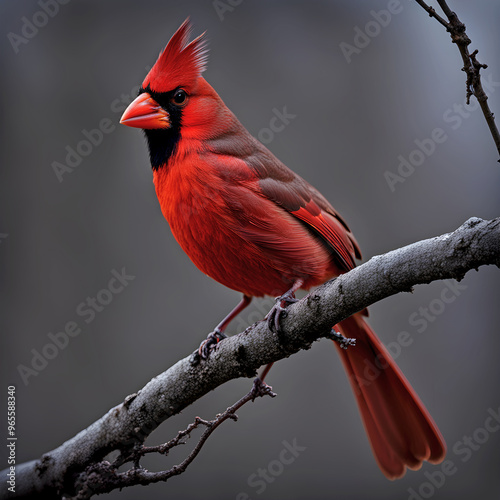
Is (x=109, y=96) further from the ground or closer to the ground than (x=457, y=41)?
further from the ground

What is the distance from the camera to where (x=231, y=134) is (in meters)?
1.83

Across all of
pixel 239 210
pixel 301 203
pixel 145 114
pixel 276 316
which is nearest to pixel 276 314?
pixel 276 316

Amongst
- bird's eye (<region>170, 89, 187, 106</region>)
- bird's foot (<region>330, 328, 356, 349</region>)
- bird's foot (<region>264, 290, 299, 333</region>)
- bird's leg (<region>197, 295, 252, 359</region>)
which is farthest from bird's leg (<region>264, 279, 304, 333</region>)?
bird's eye (<region>170, 89, 187, 106</region>)

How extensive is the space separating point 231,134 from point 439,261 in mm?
969

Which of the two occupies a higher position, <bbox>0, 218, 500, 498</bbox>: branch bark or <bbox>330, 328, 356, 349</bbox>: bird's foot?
<bbox>0, 218, 500, 498</bbox>: branch bark

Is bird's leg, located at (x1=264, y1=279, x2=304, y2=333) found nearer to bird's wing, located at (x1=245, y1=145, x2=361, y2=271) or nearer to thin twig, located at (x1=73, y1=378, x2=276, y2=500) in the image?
thin twig, located at (x1=73, y1=378, x2=276, y2=500)

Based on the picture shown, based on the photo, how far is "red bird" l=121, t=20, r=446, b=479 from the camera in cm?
163

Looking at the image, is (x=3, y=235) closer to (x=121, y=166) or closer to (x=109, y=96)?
(x=121, y=166)

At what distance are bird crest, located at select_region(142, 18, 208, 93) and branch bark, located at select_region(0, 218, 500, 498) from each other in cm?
79

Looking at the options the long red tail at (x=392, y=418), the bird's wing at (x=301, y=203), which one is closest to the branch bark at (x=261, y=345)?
the bird's wing at (x=301, y=203)

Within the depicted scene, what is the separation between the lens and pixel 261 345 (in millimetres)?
1442

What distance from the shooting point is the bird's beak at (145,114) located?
1.61m

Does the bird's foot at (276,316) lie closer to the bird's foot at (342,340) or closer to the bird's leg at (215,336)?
the bird's foot at (342,340)

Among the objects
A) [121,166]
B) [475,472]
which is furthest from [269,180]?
[475,472]
